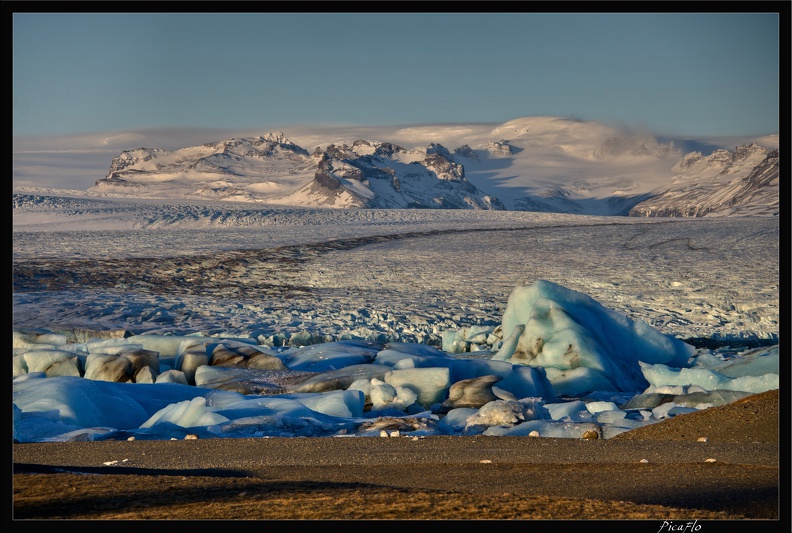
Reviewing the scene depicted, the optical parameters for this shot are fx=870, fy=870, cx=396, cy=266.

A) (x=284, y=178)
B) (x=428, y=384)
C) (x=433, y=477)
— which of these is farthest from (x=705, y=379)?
(x=284, y=178)

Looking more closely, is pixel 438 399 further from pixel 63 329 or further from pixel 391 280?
pixel 391 280

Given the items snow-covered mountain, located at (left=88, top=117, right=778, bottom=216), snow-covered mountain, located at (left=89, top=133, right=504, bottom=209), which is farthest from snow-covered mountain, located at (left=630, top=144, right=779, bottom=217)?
snow-covered mountain, located at (left=89, top=133, right=504, bottom=209)

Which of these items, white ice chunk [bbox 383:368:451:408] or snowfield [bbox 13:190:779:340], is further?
snowfield [bbox 13:190:779:340]

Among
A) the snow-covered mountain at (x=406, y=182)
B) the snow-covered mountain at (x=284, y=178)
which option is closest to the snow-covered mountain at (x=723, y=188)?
the snow-covered mountain at (x=406, y=182)

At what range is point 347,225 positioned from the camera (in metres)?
27.2

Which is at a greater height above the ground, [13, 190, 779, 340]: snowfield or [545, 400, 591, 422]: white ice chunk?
[545, 400, 591, 422]: white ice chunk

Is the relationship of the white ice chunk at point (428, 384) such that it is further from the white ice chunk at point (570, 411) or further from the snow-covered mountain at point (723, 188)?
the snow-covered mountain at point (723, 188)

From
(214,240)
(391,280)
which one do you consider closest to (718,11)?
(391,280)
